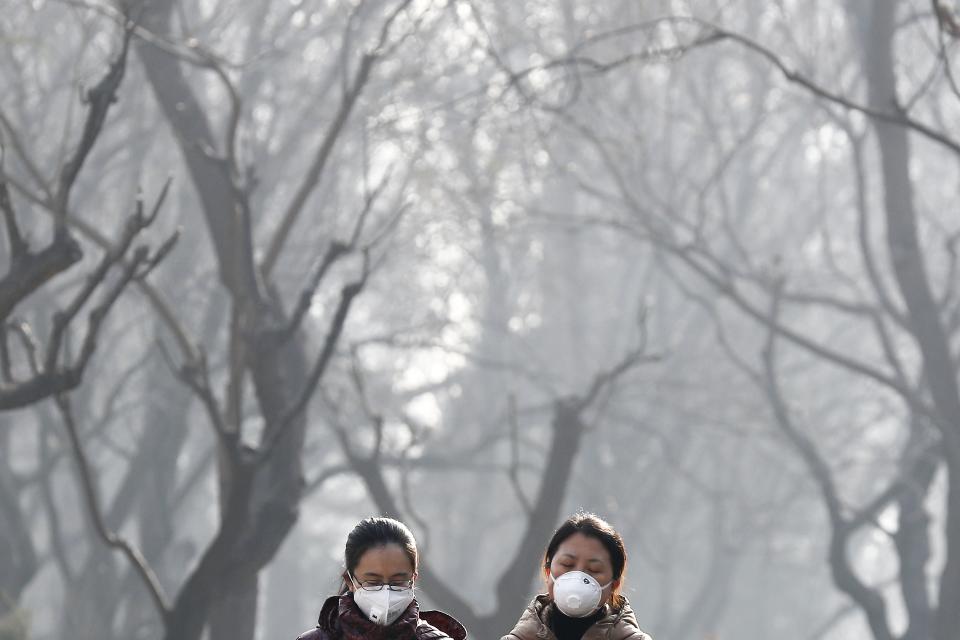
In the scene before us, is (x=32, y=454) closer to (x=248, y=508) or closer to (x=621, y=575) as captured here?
(x=248, y=508)

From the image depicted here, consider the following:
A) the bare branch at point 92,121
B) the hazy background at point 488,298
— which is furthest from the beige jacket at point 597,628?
the bare branch at point 92,121

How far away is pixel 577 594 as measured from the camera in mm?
3734

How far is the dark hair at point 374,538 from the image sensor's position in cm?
376

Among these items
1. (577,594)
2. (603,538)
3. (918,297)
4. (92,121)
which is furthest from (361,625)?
(918,297)

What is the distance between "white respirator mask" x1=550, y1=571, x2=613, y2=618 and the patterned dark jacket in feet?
0.90

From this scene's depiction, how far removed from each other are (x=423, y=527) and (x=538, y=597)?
283 inches

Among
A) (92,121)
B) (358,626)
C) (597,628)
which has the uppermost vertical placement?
(92,121)

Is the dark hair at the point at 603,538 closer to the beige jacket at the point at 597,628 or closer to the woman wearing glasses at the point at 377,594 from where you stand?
the beige jacket at the point at 597,628

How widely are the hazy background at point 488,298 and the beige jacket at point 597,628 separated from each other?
7.53 ft

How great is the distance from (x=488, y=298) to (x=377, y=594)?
17.1m

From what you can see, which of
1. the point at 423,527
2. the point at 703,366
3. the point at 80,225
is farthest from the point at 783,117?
the point at 80,225

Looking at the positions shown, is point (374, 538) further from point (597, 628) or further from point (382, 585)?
point (597, 628)

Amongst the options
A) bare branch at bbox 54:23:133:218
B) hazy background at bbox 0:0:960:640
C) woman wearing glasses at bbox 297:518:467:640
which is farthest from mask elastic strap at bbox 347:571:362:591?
bare branch at bbox 54:23:133:218

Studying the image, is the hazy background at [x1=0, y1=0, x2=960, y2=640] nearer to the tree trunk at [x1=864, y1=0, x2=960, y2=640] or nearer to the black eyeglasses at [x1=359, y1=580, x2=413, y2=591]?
the tree trunk at [x1=864, y1=0, x2=960, y2=640]
